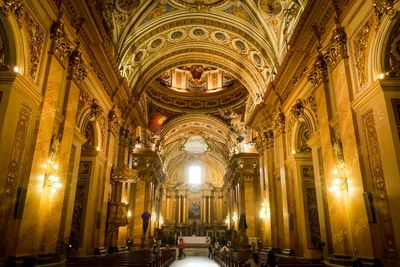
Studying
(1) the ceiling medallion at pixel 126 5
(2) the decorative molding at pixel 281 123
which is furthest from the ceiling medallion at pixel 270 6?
(1) the ceiling medallion at pixel 126 5

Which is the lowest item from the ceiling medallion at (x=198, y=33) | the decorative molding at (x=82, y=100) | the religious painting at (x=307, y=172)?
the religious painting at (x=307, y=172)

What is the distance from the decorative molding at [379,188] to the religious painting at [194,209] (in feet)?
93.9

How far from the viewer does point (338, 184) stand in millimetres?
6363

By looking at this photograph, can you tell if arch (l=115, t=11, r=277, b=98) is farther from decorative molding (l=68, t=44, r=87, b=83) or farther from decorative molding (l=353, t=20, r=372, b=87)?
decorative molding (l=353, t=20, r=372, b=87)

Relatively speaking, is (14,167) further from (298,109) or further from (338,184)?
(298,109)

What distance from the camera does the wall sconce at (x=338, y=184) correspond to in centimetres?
618

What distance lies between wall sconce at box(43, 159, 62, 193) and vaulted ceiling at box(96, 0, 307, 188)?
5223 millimetres

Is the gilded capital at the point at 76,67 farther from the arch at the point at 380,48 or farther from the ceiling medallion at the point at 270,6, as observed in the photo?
the ceiling medallion at the point at 270,6

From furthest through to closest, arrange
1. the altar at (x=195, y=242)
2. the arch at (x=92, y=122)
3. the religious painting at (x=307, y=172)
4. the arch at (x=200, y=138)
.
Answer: the altar at (x=195, y=242), the arch at (x=200, y=138), the religious painting at (x=307, y=172), the arch at (x=92, y=122)

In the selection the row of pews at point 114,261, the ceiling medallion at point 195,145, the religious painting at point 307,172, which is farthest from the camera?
the ceiling medallion at point 195,145

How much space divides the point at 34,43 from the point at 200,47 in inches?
352

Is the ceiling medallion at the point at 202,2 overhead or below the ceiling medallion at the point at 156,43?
overhead

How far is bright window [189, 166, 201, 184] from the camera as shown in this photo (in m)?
33.9

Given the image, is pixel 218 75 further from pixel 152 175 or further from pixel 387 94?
pixel 387 94
